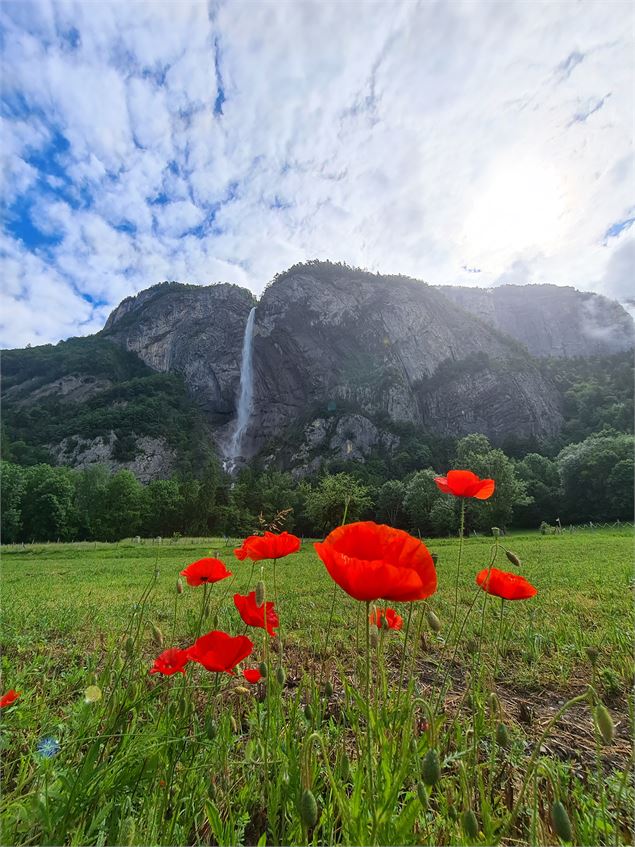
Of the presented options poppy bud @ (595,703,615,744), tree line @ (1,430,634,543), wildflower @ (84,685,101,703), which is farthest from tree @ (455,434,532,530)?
wildflower @ (84,685,101,703)

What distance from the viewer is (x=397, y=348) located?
91812 millimetres

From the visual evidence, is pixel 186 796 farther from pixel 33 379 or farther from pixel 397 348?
pixel 33 379

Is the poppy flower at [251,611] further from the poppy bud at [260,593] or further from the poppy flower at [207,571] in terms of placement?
the poppy flower at [207,571]

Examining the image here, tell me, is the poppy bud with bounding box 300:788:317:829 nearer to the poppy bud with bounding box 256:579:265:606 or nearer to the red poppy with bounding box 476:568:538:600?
the poppy bud with bounding box 256:579:265:606

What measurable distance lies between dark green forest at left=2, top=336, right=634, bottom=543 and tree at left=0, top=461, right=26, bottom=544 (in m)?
0.18

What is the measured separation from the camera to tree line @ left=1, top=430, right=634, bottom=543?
3812 centimetres

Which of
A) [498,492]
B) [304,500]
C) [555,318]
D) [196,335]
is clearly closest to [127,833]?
[498,492]

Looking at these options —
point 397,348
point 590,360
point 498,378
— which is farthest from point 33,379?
point 590,360

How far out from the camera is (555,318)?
417 ft

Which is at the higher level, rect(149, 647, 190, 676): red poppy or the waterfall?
the waterfall

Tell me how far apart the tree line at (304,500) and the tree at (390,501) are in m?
0.14

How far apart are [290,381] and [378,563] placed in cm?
8915

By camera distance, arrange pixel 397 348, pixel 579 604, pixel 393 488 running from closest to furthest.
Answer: pixel 579 604 → pixel 393 488 → pixel 397 348

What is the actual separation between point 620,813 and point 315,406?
85986mm
